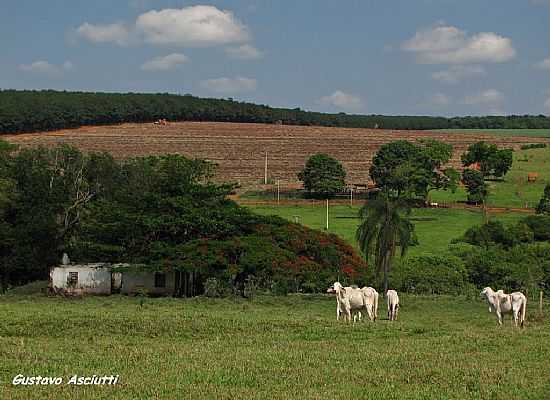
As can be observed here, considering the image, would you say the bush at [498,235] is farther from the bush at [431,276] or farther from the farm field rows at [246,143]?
the farm field rows at [246,143]

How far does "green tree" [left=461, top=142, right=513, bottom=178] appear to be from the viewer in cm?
10744

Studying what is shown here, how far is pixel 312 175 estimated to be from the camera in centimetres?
10025

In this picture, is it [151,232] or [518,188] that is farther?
[518,188]

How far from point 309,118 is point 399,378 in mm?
177633

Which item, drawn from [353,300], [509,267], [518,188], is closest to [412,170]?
[518,188]

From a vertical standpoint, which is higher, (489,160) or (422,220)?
(489,160)

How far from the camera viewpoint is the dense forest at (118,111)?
5487 inches

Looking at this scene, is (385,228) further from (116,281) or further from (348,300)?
(348,300)

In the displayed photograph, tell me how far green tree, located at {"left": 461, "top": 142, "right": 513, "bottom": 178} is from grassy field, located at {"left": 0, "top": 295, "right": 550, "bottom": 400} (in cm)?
7693

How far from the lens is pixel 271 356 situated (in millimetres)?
20453

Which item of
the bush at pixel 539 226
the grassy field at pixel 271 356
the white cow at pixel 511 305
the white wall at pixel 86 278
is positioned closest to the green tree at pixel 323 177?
the bush at pixel 539 226

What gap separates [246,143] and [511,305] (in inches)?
4055

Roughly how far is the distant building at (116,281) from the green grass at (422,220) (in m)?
19.1

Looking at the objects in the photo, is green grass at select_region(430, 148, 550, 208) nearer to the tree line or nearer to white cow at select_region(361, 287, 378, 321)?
the tree line
